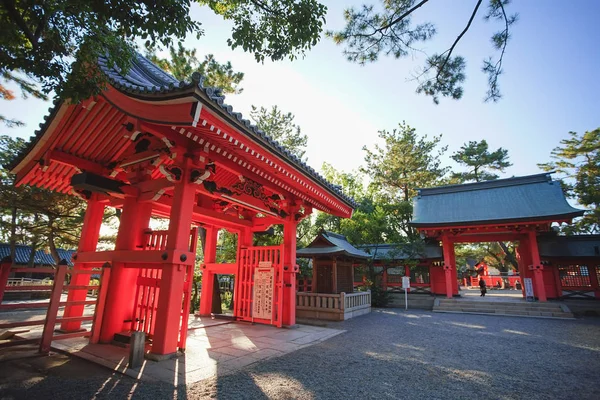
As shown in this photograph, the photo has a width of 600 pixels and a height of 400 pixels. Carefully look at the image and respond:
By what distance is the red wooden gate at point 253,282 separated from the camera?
7758 millimetres

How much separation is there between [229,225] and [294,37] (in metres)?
5.49

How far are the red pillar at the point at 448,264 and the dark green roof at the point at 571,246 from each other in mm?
4169

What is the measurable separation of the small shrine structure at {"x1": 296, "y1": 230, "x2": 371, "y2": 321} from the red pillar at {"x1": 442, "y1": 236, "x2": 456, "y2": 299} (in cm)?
494

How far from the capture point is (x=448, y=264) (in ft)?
48.2

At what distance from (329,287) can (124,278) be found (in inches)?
315

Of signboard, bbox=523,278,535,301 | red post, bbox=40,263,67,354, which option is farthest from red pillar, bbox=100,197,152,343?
signboard, bbox=523,278,535,301

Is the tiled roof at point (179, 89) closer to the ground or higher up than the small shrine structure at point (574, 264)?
higher up

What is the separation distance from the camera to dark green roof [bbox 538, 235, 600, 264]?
13531mm

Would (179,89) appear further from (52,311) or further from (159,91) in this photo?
(52,311)

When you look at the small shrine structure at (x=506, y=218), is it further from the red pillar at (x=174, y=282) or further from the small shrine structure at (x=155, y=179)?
the red pillar at (x=174, y=282)

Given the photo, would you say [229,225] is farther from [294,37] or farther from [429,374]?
[429,374]

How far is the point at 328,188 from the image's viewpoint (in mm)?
7719

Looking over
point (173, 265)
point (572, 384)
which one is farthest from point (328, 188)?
point (572, 384)

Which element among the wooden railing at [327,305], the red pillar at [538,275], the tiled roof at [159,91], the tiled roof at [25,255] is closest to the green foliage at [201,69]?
the tiled roof at [159,91]
